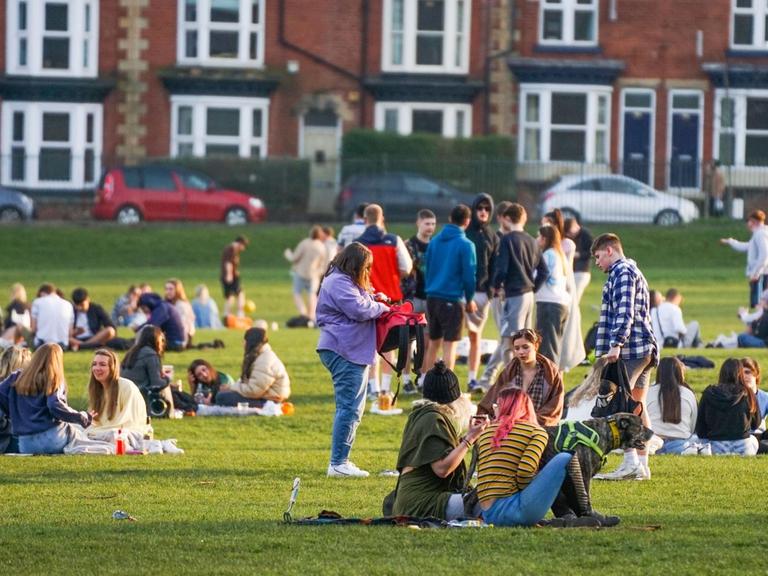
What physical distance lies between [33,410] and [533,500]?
609 centimetres

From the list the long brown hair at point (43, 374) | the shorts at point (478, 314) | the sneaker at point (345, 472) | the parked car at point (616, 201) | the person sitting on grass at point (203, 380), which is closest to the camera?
the sneaker at point (345, 472)

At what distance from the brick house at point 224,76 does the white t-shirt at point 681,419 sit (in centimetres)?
3248

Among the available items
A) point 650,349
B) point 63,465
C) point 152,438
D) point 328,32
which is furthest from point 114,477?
point 328,32

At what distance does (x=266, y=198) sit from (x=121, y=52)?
21.5ft

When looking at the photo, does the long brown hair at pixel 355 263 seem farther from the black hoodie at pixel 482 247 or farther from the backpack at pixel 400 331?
the black hoodie at pixel 482 247

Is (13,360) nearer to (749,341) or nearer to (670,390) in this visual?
(670,390)

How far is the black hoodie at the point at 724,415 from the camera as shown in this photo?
15.3 meters

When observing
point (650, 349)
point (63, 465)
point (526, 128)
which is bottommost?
point (63, 465)

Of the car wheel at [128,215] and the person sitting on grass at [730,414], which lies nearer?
the person sitting on grass at [730,414]

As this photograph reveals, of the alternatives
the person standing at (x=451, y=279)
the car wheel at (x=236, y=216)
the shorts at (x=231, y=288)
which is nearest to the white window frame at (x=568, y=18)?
the car wheel at (x=236, y=216)

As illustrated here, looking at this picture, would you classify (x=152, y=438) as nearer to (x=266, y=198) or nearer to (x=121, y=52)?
(x=266, y=198)

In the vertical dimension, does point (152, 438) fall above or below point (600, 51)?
below

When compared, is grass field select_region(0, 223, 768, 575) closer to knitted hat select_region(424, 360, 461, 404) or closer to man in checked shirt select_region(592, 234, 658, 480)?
man in checked shirt select_region(592, 234, 658, 480)

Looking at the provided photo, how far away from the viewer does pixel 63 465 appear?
1469cm
